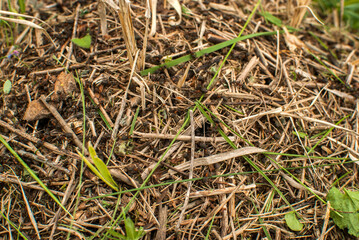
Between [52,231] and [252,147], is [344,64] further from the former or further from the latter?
[52,231]

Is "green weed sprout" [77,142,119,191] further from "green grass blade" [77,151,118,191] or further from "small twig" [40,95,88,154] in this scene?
"small twig" [40,95,88,154]

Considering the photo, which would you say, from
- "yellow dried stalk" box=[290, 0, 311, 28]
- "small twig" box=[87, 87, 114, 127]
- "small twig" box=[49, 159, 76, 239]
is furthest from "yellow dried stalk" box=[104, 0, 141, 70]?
"yellow dried stalk" box=[290, 0, 311, 28]

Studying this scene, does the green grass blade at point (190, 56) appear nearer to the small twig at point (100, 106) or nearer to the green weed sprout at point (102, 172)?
the small twig at point (100, 106)

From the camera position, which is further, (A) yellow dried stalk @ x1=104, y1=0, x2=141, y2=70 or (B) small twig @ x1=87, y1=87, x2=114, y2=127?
(B) small twig @ x1=87, y1=87, x2=114, y2=127

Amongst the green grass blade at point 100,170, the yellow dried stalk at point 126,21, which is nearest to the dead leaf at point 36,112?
the green grass blade at point 100,170

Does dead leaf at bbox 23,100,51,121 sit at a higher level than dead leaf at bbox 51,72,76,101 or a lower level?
lower

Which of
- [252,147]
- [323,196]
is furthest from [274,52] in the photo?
[323,196]

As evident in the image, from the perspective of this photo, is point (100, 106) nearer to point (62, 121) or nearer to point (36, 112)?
point (62, 121)

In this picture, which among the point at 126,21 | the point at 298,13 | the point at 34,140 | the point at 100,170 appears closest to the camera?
the point at 100,170

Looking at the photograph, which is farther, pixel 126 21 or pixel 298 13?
pixel 298 13

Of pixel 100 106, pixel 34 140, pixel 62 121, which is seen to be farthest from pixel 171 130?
pixel 34 140
